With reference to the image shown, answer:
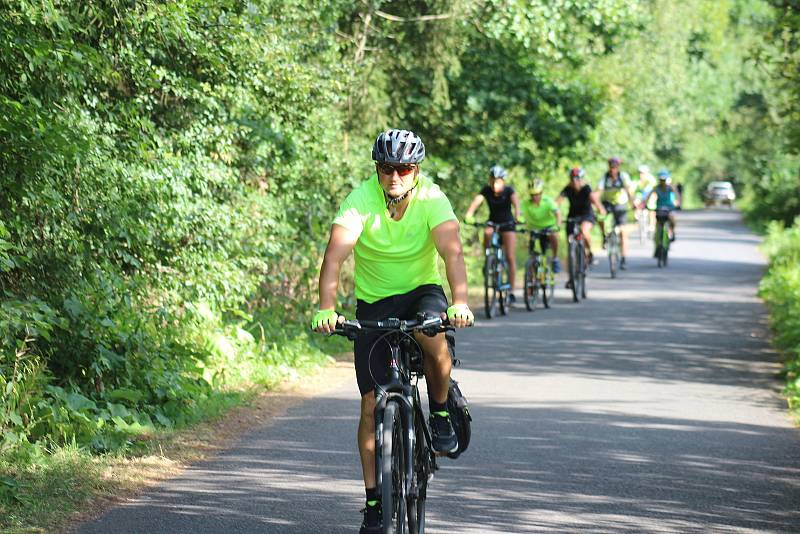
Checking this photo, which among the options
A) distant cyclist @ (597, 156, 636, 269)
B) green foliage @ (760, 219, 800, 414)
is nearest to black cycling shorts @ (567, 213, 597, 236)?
green foliage @ (760, 219, 800, 414)

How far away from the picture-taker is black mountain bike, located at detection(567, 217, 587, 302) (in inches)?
791

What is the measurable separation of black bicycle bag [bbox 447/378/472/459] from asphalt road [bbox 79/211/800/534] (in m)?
0.45

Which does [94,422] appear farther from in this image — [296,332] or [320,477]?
[296,332]

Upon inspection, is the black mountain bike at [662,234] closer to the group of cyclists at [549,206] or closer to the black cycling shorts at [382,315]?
the group of cyclists at [549,206]

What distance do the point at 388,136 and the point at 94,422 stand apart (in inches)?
151

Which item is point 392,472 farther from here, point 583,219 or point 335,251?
point 583,219

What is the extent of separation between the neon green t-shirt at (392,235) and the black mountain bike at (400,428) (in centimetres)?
29

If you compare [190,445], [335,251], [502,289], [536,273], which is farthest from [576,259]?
[335,251]

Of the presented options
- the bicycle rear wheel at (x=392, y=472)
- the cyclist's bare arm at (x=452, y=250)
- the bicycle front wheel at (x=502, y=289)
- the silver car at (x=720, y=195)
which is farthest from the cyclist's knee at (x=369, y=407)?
the silver car at (x=720, y=195)

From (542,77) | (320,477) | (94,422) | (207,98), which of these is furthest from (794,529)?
(542,77)

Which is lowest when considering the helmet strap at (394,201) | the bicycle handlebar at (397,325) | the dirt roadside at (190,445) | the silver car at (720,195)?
the dirt roadside at (190,445)

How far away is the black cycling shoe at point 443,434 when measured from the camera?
259 inches

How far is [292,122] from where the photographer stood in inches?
547

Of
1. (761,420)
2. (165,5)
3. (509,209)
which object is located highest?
(165,5)
